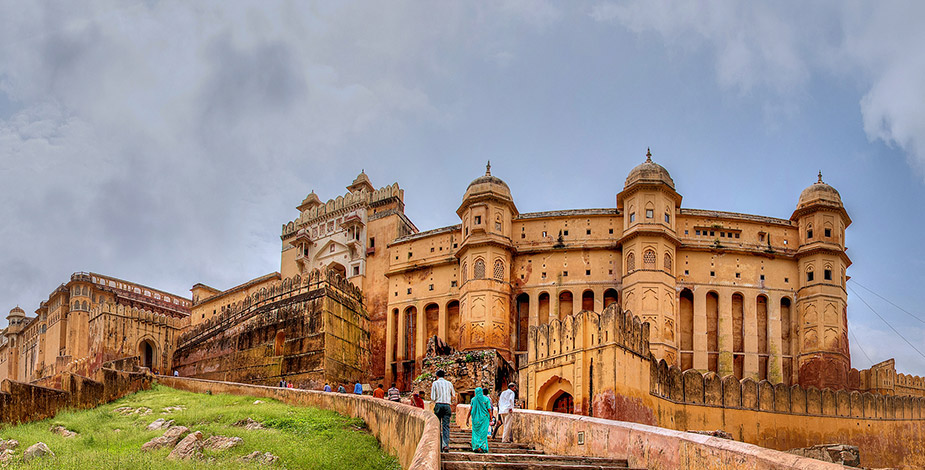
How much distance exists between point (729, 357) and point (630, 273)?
18.3 feet

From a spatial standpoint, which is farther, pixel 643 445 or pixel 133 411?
pixel 133 411

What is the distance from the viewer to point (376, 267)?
41062mm

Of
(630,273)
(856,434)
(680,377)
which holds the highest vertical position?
(630,273)

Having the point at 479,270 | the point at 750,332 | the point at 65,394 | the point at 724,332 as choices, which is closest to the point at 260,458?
the point at 65,394

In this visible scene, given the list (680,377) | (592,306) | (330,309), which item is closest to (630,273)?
(592,306)

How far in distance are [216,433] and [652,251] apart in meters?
22.4

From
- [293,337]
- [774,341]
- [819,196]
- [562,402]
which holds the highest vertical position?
[819,196]

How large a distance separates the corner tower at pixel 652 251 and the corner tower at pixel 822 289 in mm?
5742

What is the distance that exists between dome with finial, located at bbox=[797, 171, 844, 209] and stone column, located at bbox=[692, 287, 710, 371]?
6.27 m

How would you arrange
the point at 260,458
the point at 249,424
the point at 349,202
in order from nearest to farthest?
1. the point at 260,458
2. the point at 249,424
3. the point at 349,202

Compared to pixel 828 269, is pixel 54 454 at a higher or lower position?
lower

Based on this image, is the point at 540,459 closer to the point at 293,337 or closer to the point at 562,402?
the point at 562,402

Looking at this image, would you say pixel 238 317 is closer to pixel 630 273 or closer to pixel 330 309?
pixel 330 309

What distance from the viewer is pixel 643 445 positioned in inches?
364
